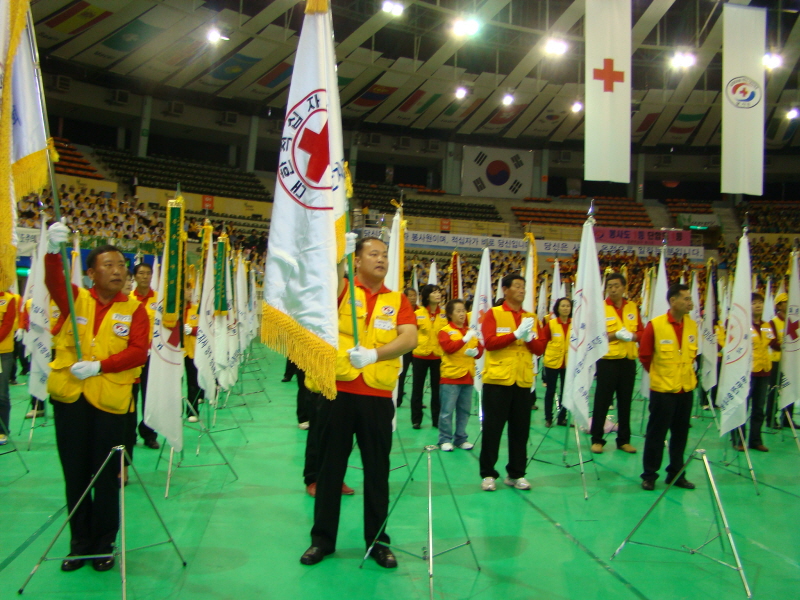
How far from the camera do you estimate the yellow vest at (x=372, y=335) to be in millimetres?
3141

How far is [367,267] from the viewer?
3309 mm

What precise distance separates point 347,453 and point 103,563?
1.41 meters

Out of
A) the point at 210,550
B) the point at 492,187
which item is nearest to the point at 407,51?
the point at 492,187

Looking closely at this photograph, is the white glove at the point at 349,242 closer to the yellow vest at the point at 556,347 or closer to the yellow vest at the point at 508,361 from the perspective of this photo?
the yellow vest at the point at 508,361

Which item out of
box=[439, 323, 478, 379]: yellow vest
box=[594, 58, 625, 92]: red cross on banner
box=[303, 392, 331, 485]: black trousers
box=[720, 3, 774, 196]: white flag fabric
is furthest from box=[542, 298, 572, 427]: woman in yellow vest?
box=[303, 392, 331, 485]: black trousers

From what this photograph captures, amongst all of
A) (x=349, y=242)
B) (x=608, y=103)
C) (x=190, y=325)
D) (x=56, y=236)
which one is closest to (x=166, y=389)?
(x=56, y=236)

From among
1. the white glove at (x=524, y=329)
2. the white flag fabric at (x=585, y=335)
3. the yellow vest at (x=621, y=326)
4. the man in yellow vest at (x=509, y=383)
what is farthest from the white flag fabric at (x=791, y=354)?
the white glove at (x=524, y=329)

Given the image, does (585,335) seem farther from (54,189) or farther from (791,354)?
(54,189)

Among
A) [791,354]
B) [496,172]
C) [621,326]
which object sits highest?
[496,172]

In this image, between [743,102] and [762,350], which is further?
[743,102]

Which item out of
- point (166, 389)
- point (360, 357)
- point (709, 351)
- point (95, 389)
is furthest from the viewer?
point (709, 351)

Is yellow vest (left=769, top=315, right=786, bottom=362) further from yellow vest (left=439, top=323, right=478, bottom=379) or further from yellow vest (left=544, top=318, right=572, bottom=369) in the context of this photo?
yellow vest (left=439, top=323, right=478, bottom=379)

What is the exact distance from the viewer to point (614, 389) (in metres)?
6.20

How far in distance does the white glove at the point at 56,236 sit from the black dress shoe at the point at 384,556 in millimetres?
2321
